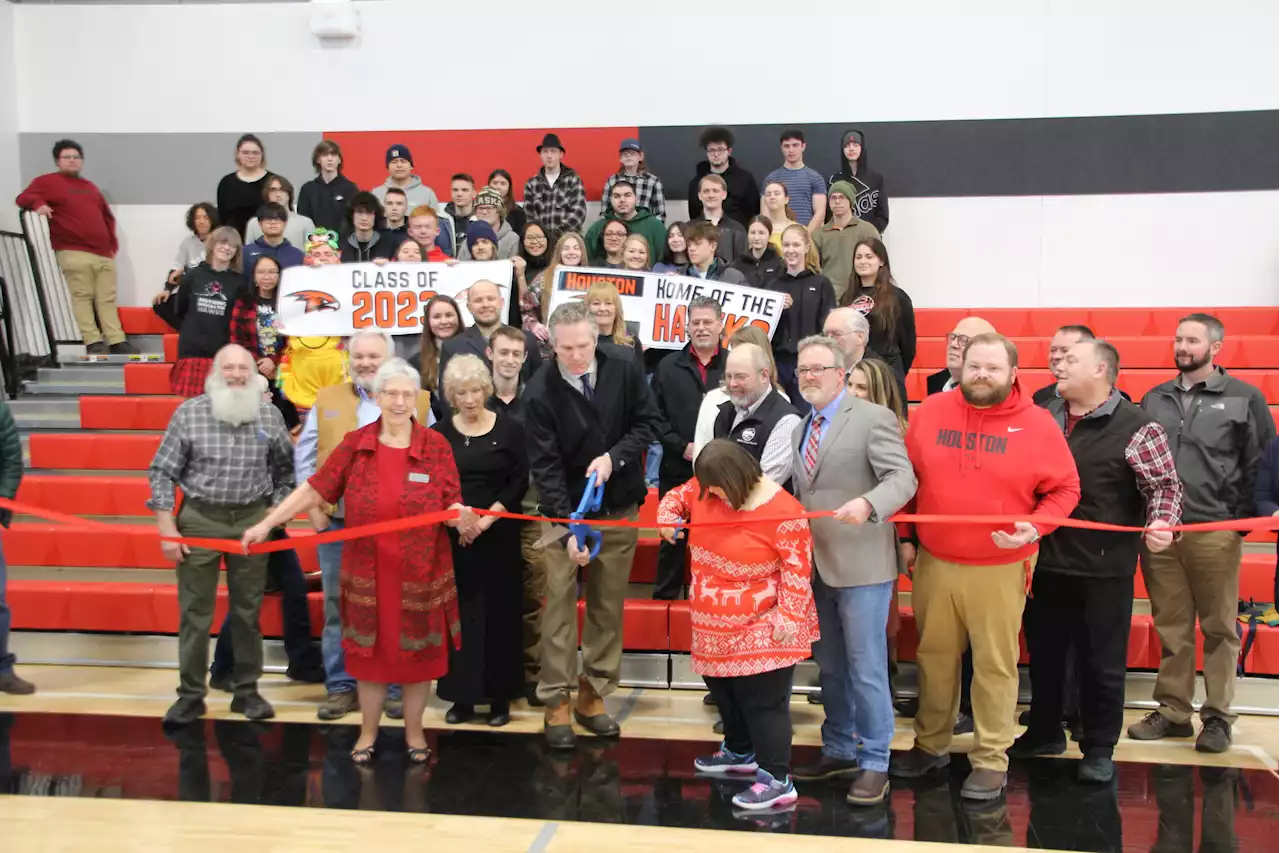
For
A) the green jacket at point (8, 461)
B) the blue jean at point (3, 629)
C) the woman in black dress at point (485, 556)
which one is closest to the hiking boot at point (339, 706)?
the woman in black dress at point (485, 556)

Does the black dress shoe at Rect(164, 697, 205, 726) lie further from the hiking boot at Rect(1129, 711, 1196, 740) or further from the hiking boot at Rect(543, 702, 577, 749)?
the hiking boot at Rect(1129, 711, 1196, 740)

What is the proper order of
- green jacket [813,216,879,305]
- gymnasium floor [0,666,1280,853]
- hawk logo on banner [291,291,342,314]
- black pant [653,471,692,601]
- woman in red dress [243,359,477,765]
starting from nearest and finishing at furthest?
gymnasium floor [0,666,1280,853]
woman in red dress [243,359,477,765]
black pant [653,471,692,601]
hawk logo on banner [291,291,342,314]
green jacket [813,216,879,305]

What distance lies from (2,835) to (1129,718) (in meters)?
4.52

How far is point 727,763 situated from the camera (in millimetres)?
4441

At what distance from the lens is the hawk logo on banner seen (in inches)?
254

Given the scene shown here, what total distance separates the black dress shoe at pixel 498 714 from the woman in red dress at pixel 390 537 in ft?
1.64

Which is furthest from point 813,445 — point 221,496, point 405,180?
point 405,180

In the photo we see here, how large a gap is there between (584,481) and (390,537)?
33.3 inches

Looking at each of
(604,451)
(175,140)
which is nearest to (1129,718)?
(604,451)

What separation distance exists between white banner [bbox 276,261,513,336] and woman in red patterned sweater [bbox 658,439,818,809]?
2.89 m

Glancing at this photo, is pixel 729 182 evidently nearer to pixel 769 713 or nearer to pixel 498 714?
pixel 498 714

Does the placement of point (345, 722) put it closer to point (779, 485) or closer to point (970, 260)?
point (779, 485)

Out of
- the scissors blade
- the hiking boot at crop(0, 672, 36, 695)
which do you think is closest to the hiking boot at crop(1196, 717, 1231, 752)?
the scissors blade

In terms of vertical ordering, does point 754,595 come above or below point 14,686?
above
